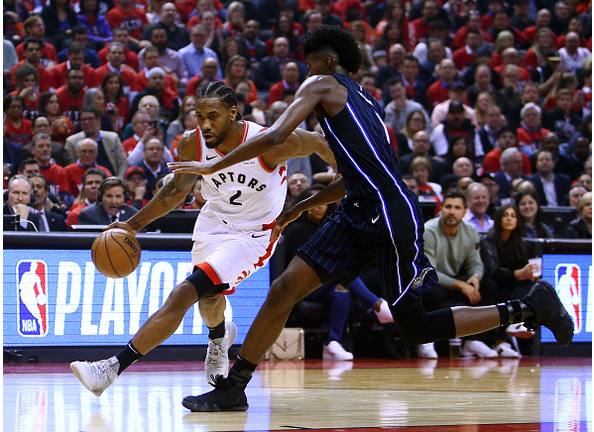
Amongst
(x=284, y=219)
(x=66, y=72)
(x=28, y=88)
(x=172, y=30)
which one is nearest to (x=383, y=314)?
(x=284, y=219)

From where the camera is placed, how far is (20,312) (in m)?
7.23

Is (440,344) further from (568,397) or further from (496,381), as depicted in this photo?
(568,397)

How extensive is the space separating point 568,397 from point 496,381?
40.3 inches

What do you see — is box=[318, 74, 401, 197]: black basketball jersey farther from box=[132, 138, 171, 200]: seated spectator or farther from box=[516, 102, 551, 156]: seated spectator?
box=[516, 102, 551, 156]: seated spectator

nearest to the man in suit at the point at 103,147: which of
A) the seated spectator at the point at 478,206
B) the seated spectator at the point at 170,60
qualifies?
the seated spectator at the point at 170,60

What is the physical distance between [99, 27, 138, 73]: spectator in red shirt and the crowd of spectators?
30 millimetres

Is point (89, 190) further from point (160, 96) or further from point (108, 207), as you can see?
point (160, 96)

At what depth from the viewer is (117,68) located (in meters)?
12.5

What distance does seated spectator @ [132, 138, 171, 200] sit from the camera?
1017 centimetres

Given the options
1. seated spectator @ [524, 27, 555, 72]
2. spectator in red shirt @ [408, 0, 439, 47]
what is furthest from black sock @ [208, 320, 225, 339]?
seated spectator @ [524, 27, 555, 72]

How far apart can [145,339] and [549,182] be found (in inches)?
338

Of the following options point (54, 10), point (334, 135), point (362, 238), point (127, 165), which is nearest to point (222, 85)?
point (334, 135)

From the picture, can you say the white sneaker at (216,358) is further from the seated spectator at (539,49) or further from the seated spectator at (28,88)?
the seated spectator at (539,49)

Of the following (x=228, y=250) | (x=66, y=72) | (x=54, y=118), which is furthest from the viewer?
(x=66, y=72)
